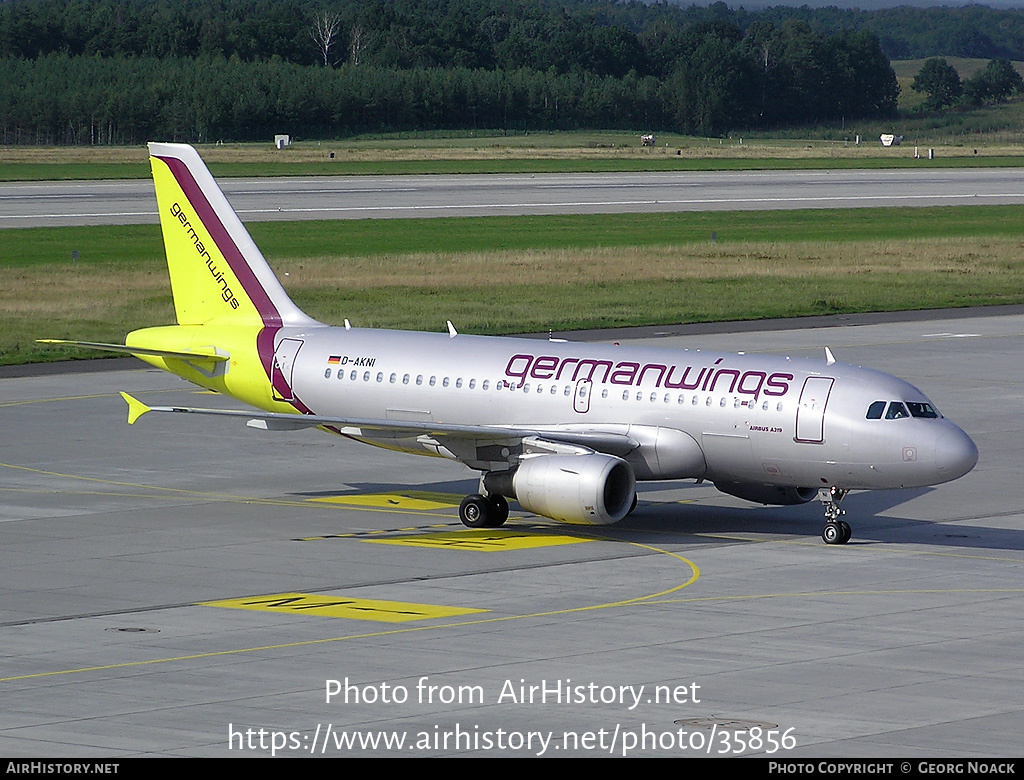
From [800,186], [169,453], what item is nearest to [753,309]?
[169,453]

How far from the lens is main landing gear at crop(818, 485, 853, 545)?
3747 centimetres

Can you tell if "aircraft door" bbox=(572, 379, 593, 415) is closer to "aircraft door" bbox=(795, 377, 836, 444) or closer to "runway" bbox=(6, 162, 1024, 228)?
"aircraft door" bbox=(795, 377, 836, 444)

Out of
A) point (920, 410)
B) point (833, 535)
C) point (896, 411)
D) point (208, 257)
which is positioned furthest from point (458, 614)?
point (208, 257)

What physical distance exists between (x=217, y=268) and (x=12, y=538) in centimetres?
1041

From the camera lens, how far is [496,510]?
128 feet

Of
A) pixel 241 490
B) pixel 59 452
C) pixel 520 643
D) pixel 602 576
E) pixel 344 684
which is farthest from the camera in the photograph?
pixel 59 452

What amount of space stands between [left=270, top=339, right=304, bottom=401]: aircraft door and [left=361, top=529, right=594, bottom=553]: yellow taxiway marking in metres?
6.35

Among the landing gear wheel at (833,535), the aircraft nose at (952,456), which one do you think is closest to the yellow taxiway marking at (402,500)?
the landing gear wheel at (833,535)

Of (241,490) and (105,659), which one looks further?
(241,490)

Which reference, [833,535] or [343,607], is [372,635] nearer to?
[343,607]

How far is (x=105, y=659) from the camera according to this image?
2709cm

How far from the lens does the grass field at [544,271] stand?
260 ft

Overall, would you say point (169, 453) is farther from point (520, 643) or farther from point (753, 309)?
point (753, 309)

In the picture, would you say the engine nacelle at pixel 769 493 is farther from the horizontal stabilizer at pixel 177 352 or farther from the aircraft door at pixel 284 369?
the horizontal stabilizer at pixel 177 352
